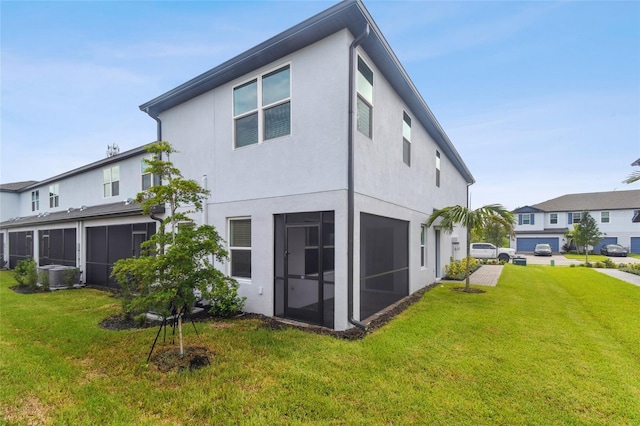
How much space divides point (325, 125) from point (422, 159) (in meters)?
6.31

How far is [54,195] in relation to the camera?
1752 cm

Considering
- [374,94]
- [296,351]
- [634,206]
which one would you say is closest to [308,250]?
[296,351]

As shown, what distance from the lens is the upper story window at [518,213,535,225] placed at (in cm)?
4041

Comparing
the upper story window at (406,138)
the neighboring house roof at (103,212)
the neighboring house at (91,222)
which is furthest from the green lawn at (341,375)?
the upper story window at (406,138)

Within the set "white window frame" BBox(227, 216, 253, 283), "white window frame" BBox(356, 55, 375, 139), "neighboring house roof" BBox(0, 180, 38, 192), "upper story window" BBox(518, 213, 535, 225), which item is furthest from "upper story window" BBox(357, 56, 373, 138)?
"upper story window" BBox(518, 213, 535, 225)

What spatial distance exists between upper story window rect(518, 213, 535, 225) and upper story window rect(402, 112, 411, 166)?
132 ft

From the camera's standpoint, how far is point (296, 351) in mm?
4691

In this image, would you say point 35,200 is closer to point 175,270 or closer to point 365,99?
point 175,270

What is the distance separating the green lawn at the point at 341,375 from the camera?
3.17 metres

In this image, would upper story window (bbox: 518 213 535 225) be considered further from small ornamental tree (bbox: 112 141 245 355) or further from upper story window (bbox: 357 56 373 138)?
small ornamental tree (bbox: 112 141 245 355)

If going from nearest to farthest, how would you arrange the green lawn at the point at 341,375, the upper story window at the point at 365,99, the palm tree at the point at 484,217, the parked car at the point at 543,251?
the green lawn at the point at 341,375, the upper story window at the point at 365,99, the palm tree at the point at 484,217, the parked car at the point at 543,251

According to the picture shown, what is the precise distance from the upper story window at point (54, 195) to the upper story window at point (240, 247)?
637 inches

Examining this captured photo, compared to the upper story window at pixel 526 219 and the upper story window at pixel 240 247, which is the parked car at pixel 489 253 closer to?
the upper story window at pixel 526 219

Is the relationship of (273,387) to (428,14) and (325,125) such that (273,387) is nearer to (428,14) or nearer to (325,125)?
(325,125)
